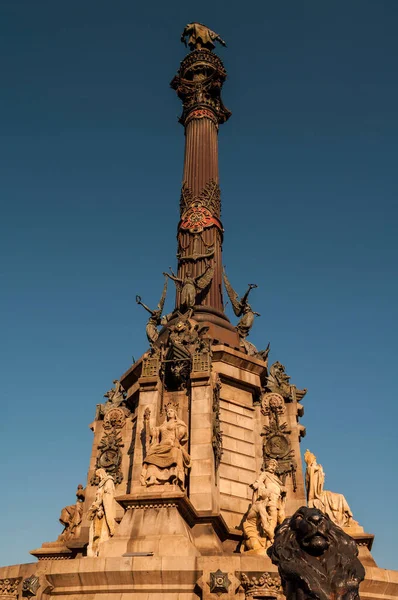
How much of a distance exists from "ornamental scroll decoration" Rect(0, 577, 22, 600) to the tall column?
12.0 m

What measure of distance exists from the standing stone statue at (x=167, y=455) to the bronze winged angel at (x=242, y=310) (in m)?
7.10

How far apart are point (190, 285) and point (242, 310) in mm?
2944

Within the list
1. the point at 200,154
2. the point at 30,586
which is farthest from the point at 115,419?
the point at 200,154

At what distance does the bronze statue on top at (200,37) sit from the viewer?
1252 inches

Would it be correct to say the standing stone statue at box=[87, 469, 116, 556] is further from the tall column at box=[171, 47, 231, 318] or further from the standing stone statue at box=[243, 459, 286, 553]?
the tall column at box=[171, 47, 231, 318]

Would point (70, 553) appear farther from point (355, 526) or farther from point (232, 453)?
point (355, 526)

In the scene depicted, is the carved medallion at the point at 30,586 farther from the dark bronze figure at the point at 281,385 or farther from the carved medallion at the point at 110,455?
the dark bronze figure at the point at 281,385

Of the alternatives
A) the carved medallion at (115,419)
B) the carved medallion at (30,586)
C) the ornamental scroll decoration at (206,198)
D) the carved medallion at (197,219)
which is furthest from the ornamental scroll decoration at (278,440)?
the ornamental scroll decoration at (206,198)

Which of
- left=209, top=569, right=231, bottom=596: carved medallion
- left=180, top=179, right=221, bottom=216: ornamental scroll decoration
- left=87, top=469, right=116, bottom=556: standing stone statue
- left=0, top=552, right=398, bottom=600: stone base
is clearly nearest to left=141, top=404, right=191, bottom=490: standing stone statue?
left=87, top=469, right=116, bottom=556: standing stone statue

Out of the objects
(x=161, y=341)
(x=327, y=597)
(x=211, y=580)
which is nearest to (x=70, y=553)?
(x=161, y=341)

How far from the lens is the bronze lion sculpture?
4.77 m

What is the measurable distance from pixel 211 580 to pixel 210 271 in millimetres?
13471

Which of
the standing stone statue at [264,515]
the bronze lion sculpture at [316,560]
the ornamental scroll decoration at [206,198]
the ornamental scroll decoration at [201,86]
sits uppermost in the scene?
the ornamental scroll decoration at [201,86]

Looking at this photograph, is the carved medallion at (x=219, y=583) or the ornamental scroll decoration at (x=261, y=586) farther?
the ornamental scroll decoration at (x=261, y=586)
